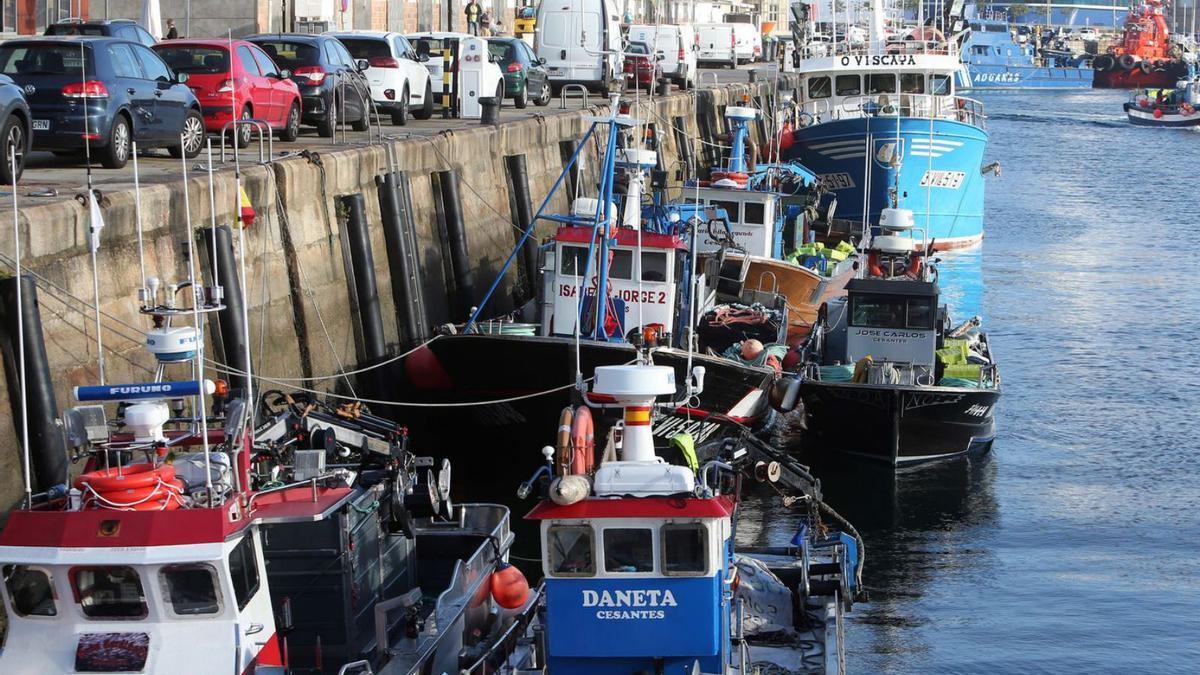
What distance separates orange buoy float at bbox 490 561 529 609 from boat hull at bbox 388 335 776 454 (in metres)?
5.05

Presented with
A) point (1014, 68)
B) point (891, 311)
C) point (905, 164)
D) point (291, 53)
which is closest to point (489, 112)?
point (291, 53)

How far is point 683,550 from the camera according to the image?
36.0 feet

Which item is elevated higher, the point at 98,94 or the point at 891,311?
the point at 98,94


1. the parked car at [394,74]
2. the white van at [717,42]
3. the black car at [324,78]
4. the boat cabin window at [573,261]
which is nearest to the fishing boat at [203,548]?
the boat cabin window at [573,261]

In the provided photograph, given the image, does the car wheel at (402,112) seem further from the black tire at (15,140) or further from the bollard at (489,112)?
the black tire at (15,140)

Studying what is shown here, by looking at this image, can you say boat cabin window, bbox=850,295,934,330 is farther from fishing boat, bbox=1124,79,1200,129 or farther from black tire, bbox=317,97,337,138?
fishing boat, bbox=1124,79,1200,129

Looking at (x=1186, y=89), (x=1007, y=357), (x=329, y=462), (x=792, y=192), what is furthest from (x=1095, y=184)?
(x=329, y=462)

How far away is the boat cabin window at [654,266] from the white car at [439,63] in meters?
10.4

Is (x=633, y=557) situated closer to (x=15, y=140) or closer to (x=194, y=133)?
(x=15, y=140)

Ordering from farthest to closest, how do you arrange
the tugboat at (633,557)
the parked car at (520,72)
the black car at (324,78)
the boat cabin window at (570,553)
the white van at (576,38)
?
1. the white van at (576,38)
2. the parked car at (520,72)
3. the black car at (324,78)
4. the boat cabin window at (570,553)
5. the tugboat at (633,557)

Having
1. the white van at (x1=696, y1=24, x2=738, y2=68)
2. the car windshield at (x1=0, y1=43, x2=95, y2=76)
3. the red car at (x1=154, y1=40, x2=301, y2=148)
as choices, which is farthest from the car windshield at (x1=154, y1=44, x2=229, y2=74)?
the white van at (x1=696, y1=24, x2=738, y2=68)

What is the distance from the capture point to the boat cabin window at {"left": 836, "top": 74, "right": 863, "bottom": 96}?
40969mm

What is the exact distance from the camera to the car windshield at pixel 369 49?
27.9 m

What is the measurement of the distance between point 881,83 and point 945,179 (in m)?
3.91
